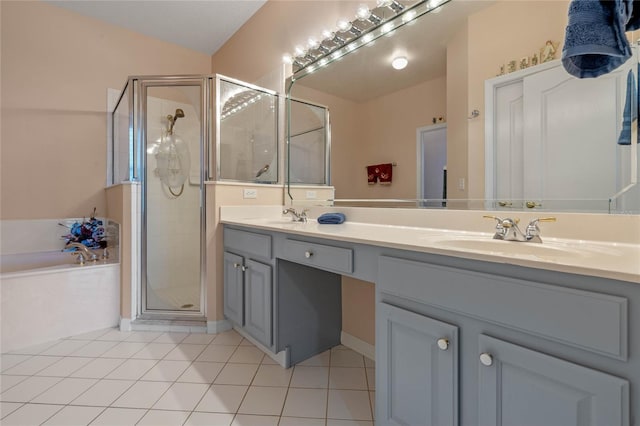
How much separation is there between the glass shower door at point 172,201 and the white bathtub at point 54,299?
0.27m

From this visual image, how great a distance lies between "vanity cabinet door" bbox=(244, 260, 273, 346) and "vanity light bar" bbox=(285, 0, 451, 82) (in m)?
1.48

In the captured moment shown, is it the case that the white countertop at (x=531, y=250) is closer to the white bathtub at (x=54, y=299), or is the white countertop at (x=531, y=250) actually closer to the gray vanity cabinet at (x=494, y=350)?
the gray vanity cabinet at (x=494, y=350)

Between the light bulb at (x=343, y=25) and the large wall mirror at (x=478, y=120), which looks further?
the light bulb at (x=343, y=25)

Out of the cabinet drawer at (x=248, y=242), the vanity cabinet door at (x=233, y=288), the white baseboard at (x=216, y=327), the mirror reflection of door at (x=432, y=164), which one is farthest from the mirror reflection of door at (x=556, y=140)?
the white baseboard at (x=216, y=327)

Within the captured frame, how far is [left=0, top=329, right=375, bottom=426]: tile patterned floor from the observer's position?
1.29m

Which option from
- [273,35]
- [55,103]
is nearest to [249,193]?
[273,35]

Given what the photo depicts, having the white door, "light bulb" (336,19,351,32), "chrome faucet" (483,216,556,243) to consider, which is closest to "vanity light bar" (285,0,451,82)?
"light bulb" (336,19,351,32)

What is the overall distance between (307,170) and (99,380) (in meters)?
1.78

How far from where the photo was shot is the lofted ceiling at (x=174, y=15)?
2.70 meters

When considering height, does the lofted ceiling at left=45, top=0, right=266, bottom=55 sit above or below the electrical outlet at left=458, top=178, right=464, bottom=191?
above

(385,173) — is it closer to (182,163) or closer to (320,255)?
(320,255)

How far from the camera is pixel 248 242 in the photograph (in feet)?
6.03

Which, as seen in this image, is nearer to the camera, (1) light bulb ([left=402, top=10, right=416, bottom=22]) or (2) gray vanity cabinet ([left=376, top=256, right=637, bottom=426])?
(2) gray vanity cabinet ([left=376, top=256, right=637, bottom=426])

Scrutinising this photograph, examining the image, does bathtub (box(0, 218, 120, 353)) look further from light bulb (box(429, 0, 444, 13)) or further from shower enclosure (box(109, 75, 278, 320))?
light bulb (box(429, 0, 444, 13))
